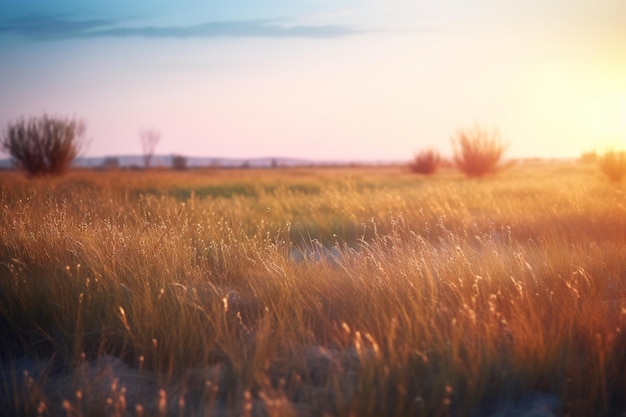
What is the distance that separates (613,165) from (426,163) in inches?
661

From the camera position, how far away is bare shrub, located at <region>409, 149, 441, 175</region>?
110 ft

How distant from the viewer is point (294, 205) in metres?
10.8

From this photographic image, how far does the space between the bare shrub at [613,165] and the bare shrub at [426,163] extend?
50.1 ft

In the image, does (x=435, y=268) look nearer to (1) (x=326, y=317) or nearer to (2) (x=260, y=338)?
(1) (x=326, y=317)

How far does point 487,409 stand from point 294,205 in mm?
8030

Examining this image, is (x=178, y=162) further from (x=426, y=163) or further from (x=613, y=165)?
(x=613, y=165)

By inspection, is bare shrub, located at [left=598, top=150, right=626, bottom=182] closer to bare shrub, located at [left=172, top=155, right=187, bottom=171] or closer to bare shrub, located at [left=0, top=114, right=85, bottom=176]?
bare shrub, located at [left=0, top=114, right=85, bottom=176]

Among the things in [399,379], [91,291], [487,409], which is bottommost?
[487,409]

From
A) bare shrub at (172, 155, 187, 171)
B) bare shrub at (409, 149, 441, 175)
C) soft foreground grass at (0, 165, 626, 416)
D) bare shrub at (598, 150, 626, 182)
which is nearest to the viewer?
soft foreground grass at (0, 165, 626, 416)

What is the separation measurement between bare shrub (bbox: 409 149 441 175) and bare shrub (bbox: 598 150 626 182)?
15286 millimetres

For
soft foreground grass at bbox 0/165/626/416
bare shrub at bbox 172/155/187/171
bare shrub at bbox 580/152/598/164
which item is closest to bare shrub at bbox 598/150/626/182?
bare shrub at bbox 580/152/598/164

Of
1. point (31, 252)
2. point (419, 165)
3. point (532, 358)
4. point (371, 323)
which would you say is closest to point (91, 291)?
point (31, 252)

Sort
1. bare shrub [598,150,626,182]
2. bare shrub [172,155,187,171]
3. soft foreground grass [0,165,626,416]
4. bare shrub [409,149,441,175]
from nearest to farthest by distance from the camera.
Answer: soft foreground grass [0,165,626,416] → bare shrub [598,150,626,182] → bare shrub [409,149,441,175] → bare shrub [172,155,187,171]

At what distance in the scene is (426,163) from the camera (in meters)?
34.2
